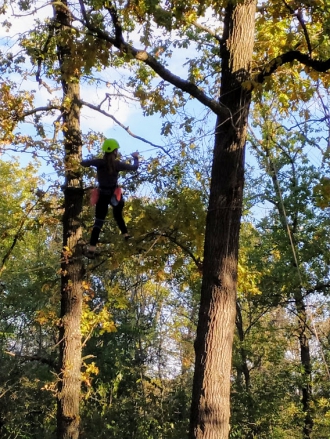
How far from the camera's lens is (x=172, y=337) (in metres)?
17.4

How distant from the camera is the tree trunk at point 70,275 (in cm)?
748

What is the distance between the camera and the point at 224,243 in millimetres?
4695

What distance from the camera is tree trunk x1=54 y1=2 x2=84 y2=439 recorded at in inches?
294

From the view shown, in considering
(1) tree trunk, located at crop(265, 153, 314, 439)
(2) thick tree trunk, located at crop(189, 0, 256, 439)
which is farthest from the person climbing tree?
(1) tree trunk, located at crop(265, 153, 314, 439)

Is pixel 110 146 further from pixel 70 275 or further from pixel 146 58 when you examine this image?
pixel 70 275

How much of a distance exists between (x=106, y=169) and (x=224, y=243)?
2.19m

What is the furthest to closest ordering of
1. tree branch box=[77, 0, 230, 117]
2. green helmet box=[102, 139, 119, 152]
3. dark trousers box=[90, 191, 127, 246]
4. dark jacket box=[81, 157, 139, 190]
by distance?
dark trousers box=[90, 191, 127, 246] → dark jacket box=[81, 157, 139, 190] → green helmet box=[102, 139, 119, 152] → tree branch box=[77, 0, 230, 117]

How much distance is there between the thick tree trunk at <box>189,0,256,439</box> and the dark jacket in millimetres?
1567

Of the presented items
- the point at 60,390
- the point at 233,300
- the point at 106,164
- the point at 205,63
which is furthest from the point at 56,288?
the point at 233,300

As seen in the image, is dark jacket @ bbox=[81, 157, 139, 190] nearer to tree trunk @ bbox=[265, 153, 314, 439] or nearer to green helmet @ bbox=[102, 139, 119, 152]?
green helmet @ bbox=[102, 139, 119, 152]

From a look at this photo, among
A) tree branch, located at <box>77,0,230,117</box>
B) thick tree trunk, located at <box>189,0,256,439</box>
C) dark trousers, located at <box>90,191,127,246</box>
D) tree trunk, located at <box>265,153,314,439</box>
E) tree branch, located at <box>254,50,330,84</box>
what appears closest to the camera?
thick tree trunk, located at <box>189,0,256,439</box>

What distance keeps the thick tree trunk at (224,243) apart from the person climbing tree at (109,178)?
5.08 feet

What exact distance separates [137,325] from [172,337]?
3.00 metres

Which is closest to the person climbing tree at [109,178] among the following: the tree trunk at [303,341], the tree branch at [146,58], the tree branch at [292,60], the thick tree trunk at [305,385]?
the tree branch at [146,58]
